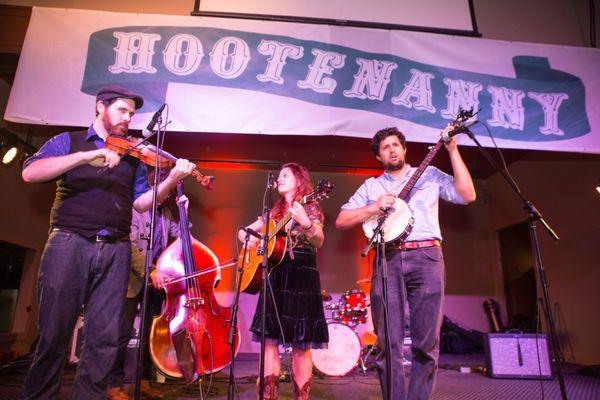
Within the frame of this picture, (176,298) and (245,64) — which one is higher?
(245,64)

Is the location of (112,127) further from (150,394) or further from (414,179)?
(150,394)

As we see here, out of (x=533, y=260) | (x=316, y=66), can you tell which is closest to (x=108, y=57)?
(x=316, y=66)

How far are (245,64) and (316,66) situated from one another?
0.73 m

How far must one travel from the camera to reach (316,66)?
13.3 ft

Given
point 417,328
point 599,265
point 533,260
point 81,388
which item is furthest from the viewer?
point 533,260

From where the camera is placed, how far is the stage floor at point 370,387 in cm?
378

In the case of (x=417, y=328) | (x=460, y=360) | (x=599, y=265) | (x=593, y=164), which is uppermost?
(x=593, y=164)

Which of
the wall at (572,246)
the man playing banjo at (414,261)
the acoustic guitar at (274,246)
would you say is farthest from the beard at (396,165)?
the wall at (572,246)

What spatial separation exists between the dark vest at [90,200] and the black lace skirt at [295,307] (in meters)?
1.17

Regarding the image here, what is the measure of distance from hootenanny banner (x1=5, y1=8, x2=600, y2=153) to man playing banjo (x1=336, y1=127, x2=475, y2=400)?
1.06 m

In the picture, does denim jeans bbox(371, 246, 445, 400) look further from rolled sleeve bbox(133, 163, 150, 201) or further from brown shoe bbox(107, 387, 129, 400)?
brown shoe bbox(107, 387, 129, 400)

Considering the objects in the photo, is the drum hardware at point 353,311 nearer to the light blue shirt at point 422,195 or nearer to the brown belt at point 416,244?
the light blue shirt at point 422,195

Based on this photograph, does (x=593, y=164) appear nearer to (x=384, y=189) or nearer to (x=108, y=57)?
(x=384, y=189)

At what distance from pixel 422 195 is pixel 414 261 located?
527mm
